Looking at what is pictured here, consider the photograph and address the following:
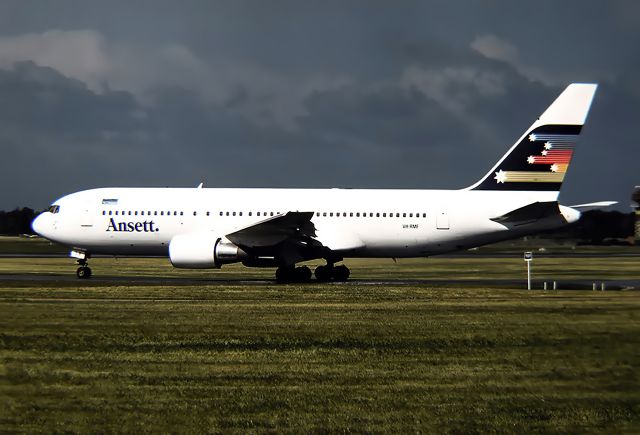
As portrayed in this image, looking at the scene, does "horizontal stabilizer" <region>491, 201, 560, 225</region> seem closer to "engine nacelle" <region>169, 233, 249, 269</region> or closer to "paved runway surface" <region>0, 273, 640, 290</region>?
"paved runway surface" <region>0, 273, 640, 290</region>

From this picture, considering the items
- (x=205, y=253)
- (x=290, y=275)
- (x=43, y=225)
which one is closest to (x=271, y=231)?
(x=290, y=275)

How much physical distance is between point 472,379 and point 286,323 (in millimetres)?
8528

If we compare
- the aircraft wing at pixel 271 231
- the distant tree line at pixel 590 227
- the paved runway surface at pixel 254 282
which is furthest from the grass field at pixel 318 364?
the distant tree line at pixel 590 227

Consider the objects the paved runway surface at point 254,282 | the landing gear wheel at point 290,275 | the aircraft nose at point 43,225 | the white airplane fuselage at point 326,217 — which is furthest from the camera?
the aircraft nose at point 43,225

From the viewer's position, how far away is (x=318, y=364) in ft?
49.4

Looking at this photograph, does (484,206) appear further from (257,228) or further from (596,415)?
(596,415)

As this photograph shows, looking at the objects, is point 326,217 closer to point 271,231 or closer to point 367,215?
point 367,215

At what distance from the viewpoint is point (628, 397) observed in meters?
11.5

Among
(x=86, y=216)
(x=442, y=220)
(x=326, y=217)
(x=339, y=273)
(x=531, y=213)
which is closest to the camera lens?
(x=531, y=213)

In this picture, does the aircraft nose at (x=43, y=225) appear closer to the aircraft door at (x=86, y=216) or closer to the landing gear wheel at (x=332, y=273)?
the aircraft door at (x=86, y=216)

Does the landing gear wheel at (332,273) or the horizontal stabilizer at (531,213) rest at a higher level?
the horizontal stabilizer at (531,213)

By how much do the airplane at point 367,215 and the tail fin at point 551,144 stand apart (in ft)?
0.15

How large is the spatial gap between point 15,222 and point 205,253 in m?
120

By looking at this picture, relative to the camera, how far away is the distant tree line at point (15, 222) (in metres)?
146
